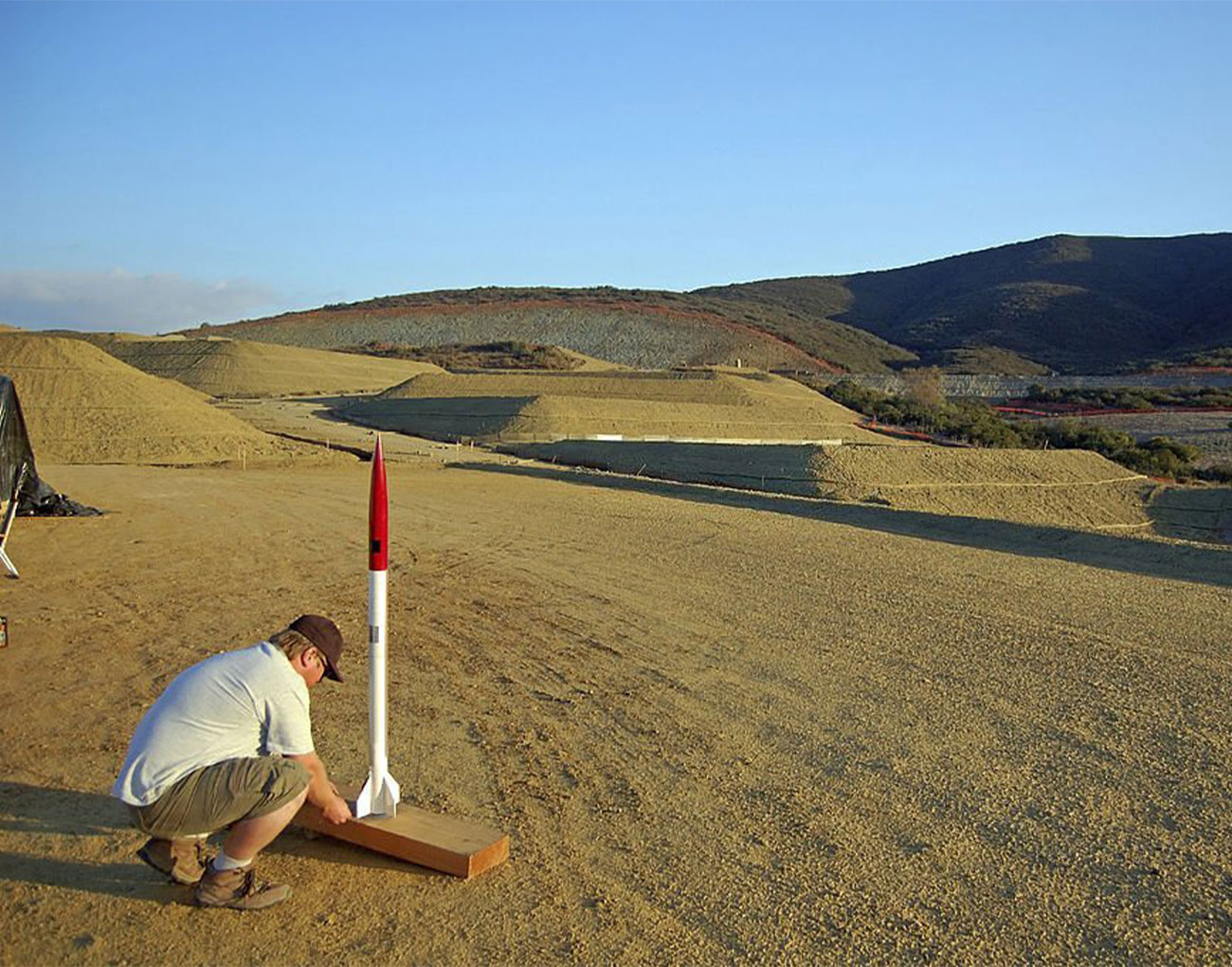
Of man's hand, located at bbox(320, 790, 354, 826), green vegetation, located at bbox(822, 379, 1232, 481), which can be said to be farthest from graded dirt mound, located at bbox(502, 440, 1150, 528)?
man's hand, located at bbox(320, 790, 354, 826)

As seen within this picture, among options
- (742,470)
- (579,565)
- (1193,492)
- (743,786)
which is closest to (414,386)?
(742,470)

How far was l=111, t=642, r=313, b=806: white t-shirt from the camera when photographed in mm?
4680

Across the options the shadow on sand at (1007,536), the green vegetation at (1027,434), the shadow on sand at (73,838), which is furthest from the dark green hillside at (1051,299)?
the shadow on sand at (73,838)

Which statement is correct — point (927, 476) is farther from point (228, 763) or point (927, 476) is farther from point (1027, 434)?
point (228, 763)

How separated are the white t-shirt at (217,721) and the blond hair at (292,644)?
4 centimetres

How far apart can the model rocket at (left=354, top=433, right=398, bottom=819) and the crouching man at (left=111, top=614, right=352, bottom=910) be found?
11.9 inches

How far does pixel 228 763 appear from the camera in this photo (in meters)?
4.75

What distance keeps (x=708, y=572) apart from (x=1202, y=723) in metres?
6.54

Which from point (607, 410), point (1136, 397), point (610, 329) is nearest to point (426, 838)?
point (607, 410)

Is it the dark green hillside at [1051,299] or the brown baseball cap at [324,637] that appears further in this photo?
the dark green hillside at [1051,299]

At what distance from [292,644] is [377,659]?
464 millimetres

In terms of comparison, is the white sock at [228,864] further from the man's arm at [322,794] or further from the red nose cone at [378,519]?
the red nose cone at [378,519]

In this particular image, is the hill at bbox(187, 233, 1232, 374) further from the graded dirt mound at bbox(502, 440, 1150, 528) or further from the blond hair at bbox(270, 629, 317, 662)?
the blond hair at bbox(270, 629, 317, 662)

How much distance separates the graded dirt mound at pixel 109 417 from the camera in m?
30.8
